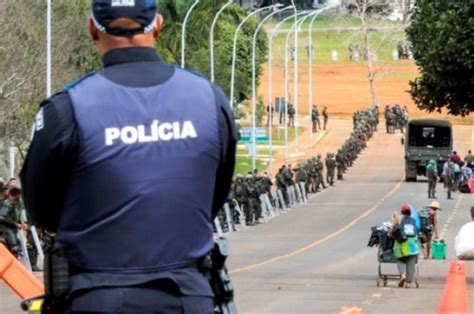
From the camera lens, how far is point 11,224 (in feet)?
93.9

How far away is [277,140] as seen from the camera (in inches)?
3708

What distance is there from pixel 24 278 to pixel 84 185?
6.61 feet

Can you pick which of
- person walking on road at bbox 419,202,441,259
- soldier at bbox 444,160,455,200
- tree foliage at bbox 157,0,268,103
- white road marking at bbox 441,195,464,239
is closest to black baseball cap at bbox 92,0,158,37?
person walking on road at bbox 419,202,441,259

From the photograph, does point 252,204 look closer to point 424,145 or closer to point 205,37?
point 424,145

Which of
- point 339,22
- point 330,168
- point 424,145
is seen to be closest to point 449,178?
point 330,168

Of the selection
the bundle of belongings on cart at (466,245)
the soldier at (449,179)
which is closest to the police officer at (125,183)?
the bundle of belongings on cart at (466,245)

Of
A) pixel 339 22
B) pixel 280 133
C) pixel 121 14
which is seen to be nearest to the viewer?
pixel 121 14

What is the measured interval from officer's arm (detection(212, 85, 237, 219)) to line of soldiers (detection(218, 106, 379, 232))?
92.2ft

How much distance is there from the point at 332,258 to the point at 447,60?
18.0 ft

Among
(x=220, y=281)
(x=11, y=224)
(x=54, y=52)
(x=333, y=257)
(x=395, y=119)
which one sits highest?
(x=54, y=52)

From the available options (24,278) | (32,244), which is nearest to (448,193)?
(32,244)

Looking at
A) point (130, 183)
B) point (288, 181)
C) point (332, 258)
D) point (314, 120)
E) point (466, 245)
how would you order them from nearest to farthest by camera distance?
point (130, 183), point (466, 245), point (332, 258), point (288, 181), point (314, 120)

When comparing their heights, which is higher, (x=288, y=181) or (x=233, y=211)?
(x=288, y=181)

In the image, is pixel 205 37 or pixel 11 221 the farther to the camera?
pixel 205 37
